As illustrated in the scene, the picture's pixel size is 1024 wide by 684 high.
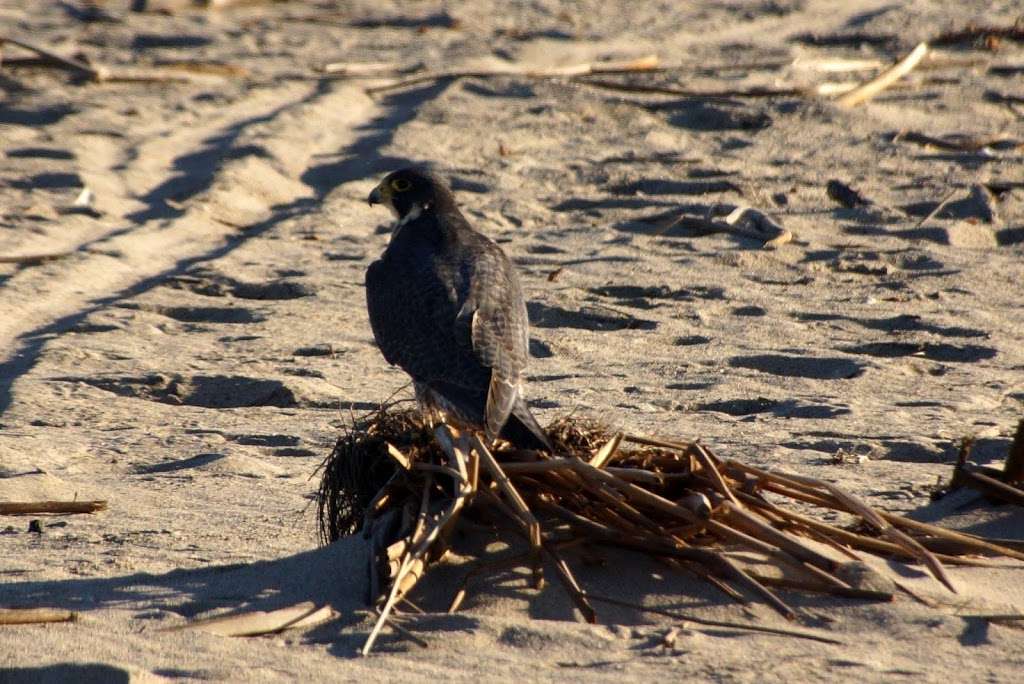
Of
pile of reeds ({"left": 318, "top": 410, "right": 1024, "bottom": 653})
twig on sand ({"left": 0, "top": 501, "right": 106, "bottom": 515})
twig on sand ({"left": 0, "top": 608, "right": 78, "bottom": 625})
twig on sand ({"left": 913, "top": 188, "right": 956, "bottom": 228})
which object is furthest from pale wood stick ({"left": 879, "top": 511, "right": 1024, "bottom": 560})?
twig on sand ({"left": 913, "top": 188, "right": 956, "bottom": 228})

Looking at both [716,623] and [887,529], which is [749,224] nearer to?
[887,529]

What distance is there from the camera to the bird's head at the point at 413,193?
5793 millimetres

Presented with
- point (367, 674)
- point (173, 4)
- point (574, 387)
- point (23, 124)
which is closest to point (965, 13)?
point (173, 4)

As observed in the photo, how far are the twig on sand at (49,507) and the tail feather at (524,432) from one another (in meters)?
1.23

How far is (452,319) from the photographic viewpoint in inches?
197

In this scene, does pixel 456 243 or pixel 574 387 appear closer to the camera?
pixel 456 243

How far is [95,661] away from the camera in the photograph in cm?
307

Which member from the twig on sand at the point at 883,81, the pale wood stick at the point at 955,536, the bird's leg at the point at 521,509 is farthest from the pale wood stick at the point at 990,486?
the twig on sand at the point at 883,81

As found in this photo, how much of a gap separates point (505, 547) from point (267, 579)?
57cm

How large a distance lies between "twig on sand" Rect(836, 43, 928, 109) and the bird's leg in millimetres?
8507

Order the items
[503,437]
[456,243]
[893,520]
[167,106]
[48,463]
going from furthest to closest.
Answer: [167,106], [456,243], [48,463], [503,437], [893,520]

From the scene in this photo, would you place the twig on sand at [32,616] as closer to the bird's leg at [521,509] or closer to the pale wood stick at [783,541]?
the bird's leg at [521,509]

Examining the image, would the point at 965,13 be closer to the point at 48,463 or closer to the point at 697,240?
the point at 697,240

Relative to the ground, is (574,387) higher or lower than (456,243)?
lower
